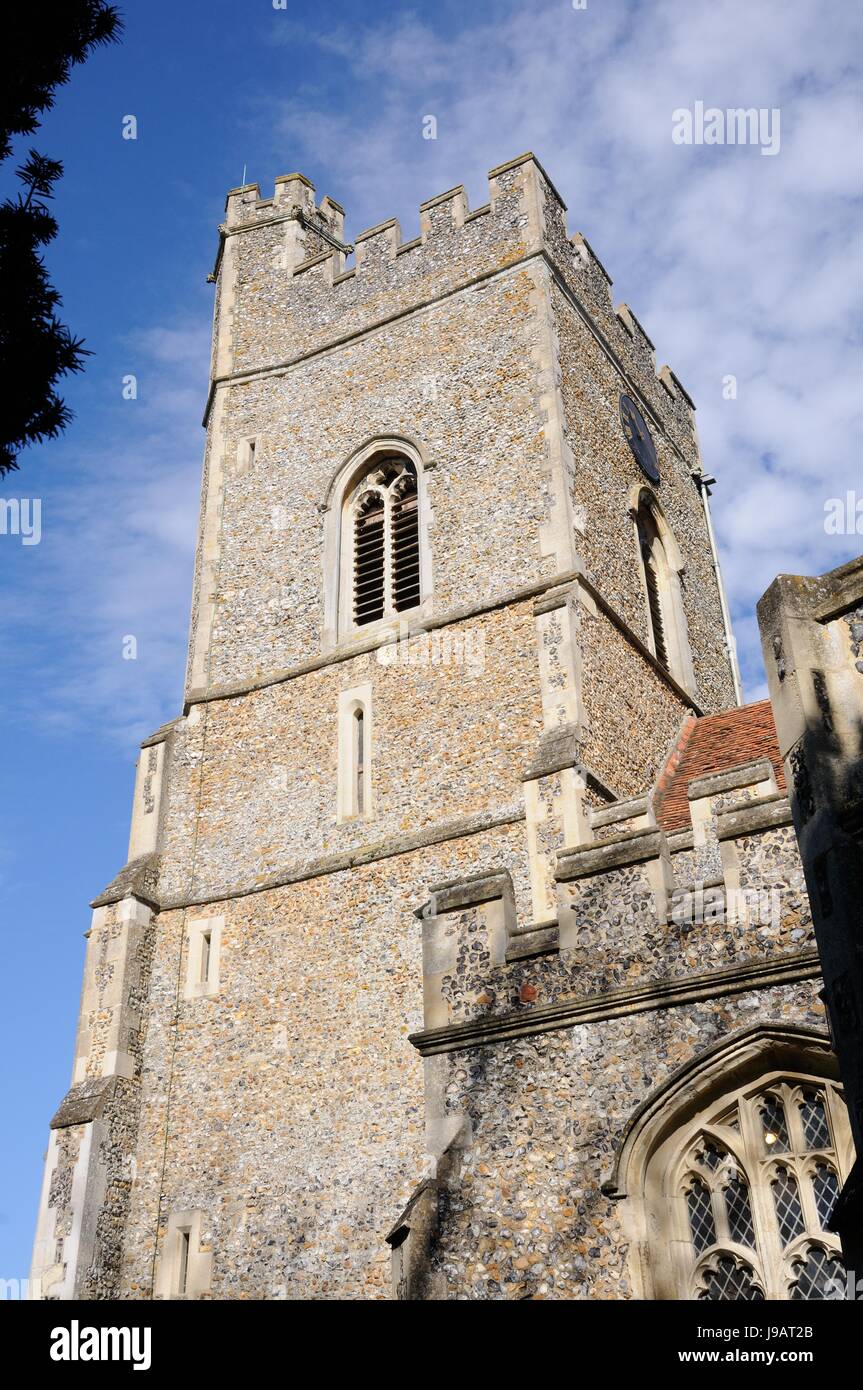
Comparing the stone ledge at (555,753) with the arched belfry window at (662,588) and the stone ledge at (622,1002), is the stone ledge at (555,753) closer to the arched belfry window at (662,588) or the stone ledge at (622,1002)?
the arched belfry window at (662,588)

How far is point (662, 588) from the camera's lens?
16.4 meters

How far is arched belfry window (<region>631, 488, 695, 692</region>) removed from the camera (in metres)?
15.6

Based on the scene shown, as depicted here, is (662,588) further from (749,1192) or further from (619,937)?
(749,1192)

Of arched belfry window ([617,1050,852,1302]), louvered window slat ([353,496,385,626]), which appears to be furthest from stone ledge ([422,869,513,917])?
louvered window slat ([353,496,385,626])

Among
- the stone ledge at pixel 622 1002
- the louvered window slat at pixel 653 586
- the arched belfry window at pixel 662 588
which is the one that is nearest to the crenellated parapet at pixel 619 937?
the stone ledge at pixel 622 1002

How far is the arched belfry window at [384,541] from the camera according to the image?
1424cm

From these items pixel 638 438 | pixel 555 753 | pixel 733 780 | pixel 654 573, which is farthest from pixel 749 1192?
pixel 638 438

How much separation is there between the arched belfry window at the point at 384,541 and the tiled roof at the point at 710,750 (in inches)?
128

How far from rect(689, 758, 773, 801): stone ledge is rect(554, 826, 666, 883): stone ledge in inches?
104

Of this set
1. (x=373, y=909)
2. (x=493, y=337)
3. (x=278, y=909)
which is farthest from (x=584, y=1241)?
(x=493, y=337)

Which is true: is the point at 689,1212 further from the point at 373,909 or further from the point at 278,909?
the point at 278,909

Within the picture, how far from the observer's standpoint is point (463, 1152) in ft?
21.1

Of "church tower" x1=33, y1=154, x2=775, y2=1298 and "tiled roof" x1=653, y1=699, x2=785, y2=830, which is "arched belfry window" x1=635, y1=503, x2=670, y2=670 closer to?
"church tower" x1=33, y1=154, x2=775, y2=1298
